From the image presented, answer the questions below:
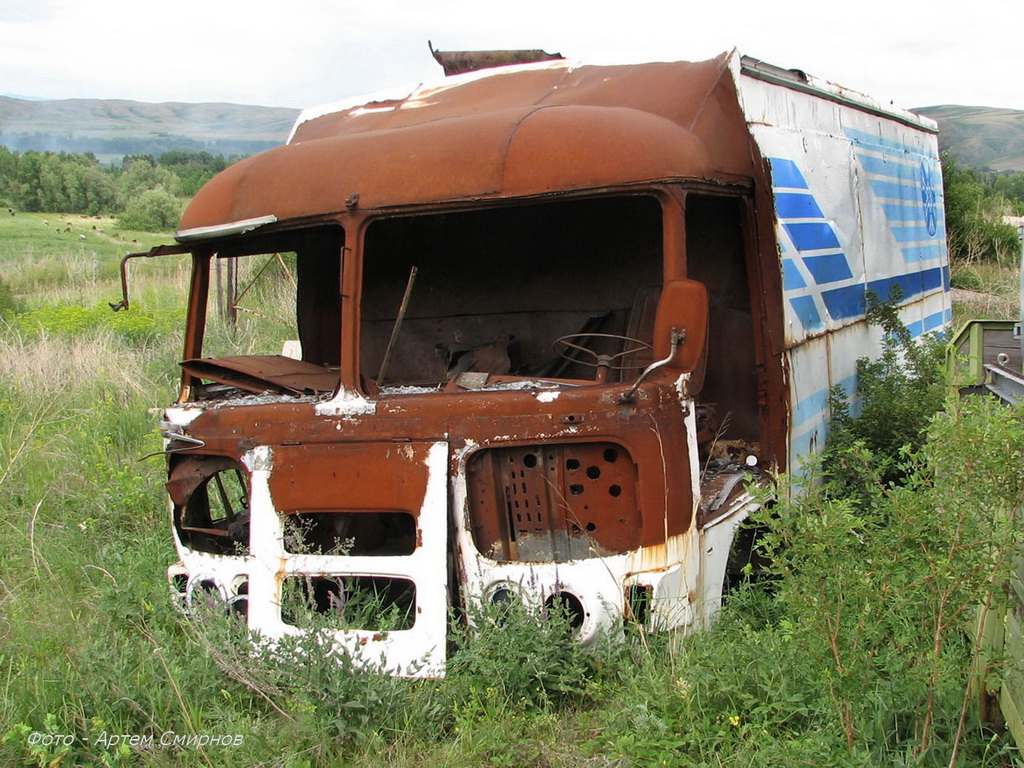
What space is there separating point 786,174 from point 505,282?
1.63m

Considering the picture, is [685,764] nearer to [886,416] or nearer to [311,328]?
[886,416]

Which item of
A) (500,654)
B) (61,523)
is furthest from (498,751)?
(61,523)

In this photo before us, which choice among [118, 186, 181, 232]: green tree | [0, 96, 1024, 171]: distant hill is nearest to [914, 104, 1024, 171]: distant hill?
[118, 186, 181, 232]: green tree

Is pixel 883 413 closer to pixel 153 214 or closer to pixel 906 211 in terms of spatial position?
pixel 906 211

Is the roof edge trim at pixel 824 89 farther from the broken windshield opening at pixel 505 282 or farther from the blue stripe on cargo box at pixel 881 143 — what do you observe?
the broken windshield opening at pixel 505 282

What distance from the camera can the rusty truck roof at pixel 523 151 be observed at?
366 centimetres

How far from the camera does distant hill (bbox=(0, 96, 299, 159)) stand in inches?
4567

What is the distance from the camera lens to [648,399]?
11.6ft

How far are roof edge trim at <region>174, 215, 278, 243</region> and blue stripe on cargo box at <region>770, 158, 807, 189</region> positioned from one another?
2.14 m

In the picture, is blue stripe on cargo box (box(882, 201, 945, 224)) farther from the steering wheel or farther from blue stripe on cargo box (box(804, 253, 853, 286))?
the steering wheel

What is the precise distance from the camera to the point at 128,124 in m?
129

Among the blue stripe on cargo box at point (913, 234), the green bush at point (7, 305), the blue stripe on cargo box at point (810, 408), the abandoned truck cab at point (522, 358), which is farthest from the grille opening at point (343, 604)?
the green bush at point (7, 305)

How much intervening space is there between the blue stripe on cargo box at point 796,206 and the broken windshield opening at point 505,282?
741 mm

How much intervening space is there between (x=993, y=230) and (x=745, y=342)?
38.3 feet
